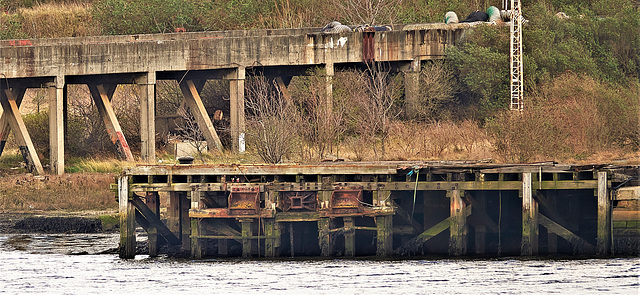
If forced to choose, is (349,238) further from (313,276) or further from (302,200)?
(313,276)

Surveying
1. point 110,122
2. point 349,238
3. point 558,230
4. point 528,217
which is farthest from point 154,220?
point 110,122

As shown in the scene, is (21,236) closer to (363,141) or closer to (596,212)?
(363,141)

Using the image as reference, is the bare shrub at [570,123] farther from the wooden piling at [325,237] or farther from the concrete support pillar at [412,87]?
the wooden piling at [325,237]

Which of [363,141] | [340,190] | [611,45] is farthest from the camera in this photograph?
[611,45]

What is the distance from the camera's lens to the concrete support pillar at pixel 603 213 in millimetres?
27828

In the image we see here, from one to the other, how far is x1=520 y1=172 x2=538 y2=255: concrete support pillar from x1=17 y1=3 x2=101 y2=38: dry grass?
35.6 metres

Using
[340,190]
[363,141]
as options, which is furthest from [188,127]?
[340,190]

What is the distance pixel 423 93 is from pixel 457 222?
17.3 m

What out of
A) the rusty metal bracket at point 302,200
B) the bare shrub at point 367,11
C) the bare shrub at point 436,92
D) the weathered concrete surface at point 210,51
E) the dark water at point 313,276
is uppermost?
the bare shrub at point 367,11

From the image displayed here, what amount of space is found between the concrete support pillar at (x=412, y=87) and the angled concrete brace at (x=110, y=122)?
1091 cm

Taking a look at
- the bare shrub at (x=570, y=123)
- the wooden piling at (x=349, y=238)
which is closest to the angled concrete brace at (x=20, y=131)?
the wooden piling at (x=349, y=238)

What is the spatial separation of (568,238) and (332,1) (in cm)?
2947

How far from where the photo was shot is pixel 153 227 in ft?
98.4

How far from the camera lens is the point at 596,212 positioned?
29672 millimetres
